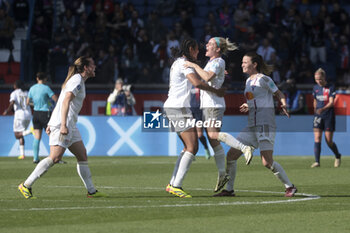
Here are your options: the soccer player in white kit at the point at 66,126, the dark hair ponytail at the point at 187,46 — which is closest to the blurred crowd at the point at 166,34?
the dark hair ponytail at the point at 187,46

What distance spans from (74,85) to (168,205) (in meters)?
1.95

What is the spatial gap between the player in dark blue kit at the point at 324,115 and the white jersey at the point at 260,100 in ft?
23.8

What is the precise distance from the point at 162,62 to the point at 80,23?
12.4 ft

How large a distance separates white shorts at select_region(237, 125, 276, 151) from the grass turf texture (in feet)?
2.25

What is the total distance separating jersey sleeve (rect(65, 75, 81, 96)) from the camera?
1041 centimetres

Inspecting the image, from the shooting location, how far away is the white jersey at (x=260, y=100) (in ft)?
35.6

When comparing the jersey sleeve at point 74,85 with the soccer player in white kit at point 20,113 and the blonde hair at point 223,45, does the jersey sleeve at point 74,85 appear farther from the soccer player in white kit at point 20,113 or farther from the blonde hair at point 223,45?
the soccer player in white kit at point 20,113

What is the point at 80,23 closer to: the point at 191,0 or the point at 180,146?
the point at 191,0

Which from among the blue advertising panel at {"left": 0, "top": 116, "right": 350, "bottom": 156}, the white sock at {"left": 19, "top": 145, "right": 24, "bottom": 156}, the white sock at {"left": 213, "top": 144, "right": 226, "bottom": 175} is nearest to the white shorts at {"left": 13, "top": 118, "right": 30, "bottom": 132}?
the white sock at {"left": 19, "top": 145, "right": 24, "bottom": 156}

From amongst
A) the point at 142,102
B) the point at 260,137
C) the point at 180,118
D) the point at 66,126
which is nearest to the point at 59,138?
the point at 66,126

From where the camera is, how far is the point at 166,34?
27.5 metres

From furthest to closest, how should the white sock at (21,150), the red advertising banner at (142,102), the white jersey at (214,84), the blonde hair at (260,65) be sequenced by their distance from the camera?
the red advertising banner at (142,102) < the white sock at (21,150) < the blonde hair at (260,65) < the white jersey at (214,84)

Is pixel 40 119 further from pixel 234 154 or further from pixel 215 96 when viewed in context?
pixel 215 96

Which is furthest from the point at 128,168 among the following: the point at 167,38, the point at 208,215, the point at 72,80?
the point at 167,38
